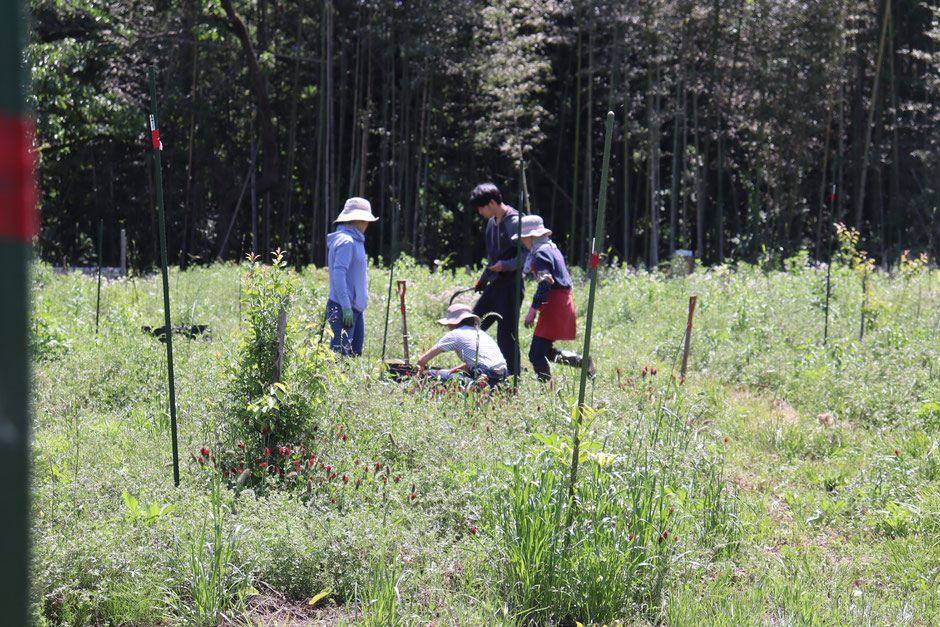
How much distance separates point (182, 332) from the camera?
6371 mm

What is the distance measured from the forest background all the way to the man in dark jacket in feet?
24.4

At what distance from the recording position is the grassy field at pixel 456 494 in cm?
274

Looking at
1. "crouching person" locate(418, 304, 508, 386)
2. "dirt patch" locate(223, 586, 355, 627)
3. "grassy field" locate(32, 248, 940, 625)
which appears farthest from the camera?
"crouching person" locate(418, 304, 508, 386)

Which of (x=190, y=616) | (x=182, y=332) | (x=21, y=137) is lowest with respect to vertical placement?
(x=190, y=616)

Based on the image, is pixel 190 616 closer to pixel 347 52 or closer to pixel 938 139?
pixel 347 52

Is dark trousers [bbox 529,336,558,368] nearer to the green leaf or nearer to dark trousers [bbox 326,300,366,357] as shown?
dark trousers [bbox 326,300,366,357]

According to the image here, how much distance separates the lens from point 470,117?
16922 mm

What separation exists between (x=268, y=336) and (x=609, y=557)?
203 cm

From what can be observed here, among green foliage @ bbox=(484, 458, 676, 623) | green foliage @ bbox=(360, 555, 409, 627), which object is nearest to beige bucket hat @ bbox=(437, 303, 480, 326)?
green foliage @ bbox=(484, 458, 676, 623)

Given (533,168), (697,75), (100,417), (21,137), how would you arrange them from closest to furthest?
(21,137) → (100,417) → (697,75) → (533,168)

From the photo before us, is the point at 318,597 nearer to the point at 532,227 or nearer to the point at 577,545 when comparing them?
the point at 577,545

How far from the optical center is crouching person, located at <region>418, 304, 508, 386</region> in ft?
17.3

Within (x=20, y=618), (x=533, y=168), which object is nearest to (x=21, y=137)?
(x=20, y=618)

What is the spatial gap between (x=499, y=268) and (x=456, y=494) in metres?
2.59
